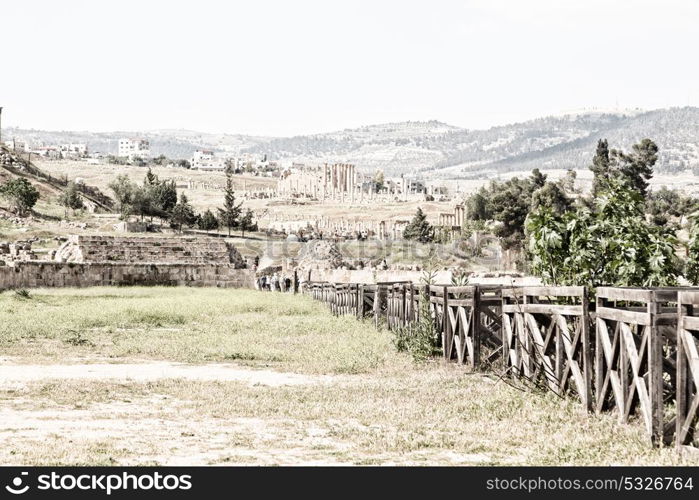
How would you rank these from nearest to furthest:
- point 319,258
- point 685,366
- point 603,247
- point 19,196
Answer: point 685,366 → point 603,247 → point 319,258 → point 19,196

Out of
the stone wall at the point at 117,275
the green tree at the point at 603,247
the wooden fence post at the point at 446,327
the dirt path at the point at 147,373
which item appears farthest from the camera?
the stone wall at the point at 117,275

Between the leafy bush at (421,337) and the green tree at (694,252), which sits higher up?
the green tree at (694,252)

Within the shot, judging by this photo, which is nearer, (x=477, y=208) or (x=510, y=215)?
(x=510, y=215)

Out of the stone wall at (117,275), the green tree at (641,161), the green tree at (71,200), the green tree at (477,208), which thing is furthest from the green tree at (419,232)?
the stone wall at (117,275)

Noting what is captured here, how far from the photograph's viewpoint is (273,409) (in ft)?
33.2

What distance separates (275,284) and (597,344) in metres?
41.5

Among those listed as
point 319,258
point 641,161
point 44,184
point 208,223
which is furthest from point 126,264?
point 44,184

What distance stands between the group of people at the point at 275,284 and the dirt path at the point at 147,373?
3418 cm

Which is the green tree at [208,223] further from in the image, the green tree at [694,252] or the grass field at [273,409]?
the green tree at [694,252]

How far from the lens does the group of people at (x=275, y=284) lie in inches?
1961

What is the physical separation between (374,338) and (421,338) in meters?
3.76

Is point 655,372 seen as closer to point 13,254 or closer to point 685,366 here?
point 685,366
